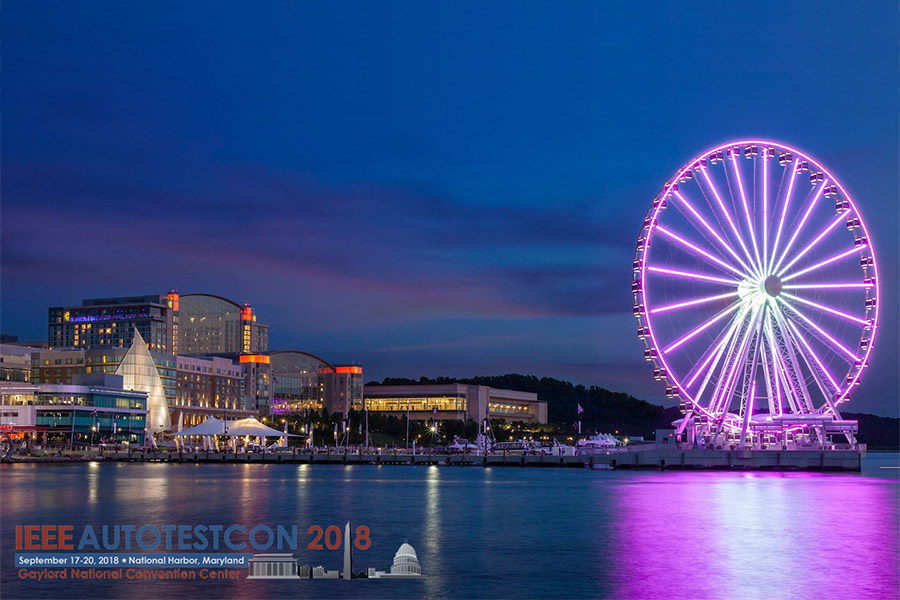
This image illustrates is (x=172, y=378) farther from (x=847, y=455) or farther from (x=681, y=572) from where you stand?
(x=681, y=572)

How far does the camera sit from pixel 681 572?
37062 millimetres

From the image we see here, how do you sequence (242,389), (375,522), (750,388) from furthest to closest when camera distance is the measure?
(242,389) < (750,388) < (375,522)

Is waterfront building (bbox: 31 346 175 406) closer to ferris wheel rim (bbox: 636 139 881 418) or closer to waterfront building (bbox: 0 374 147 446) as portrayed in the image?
waterfront building (bbox: 0 374 147 446)

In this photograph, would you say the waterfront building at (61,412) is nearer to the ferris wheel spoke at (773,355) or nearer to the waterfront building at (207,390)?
the waterfront building at (207,390)

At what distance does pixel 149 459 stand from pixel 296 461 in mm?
17987

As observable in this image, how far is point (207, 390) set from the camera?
616 feet

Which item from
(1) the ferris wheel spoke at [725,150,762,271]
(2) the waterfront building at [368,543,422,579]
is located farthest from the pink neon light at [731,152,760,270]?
(2) the waterfront building at [368,543,422,579]

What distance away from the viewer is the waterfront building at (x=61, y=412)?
462ft

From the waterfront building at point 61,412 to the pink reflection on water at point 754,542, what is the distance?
91602 millimetres

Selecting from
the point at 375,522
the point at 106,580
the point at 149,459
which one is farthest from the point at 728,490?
the point at 149,459

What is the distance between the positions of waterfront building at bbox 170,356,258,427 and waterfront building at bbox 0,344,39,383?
22712 millimetres

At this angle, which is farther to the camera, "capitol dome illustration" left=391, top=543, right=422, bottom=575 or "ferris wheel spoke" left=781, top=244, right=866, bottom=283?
"ferris wheel spoke" left=781, top=244, right=866, bottom=283

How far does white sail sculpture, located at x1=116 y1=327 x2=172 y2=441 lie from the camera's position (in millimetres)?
160625

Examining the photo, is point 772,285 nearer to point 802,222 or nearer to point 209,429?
point 802,222
